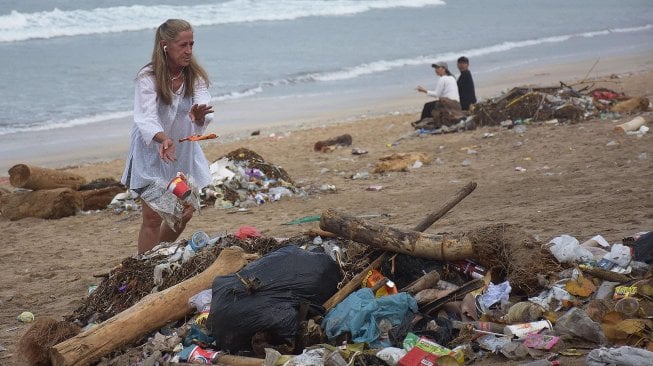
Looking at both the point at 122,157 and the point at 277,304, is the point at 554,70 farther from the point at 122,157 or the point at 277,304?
the point at 277,304

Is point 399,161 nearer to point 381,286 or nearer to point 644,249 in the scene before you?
point 644,249

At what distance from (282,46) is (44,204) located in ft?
A: 61.5

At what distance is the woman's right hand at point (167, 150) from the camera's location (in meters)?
5.09

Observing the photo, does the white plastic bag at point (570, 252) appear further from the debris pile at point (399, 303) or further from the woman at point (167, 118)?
the woman at point (167, 118)

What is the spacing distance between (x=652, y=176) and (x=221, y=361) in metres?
5.19

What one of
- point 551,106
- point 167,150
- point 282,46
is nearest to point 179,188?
point 167,150

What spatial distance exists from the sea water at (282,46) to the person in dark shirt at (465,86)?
11.6ft

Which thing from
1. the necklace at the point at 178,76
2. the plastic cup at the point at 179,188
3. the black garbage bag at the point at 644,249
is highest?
the necklace at the point at 178,76

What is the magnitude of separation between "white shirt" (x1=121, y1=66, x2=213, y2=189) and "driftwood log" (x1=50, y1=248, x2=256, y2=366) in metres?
0.78

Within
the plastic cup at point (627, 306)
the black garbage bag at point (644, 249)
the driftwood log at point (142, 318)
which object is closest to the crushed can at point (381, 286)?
the driftwood log at point (142, 318)

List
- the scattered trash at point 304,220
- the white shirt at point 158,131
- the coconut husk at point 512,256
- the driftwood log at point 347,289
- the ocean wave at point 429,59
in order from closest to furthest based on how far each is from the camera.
Result: 1. the driftwood log at point 347,289
2. the coconut husk at point 512,256
3. the white shirt at point 158,131
4. the scattered trash at point 304,220
5. the ocean wave at point 429,59

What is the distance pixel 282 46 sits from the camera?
27.3 m

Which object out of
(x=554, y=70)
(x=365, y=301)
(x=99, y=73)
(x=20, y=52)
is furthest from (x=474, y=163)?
(x=20, y=52)

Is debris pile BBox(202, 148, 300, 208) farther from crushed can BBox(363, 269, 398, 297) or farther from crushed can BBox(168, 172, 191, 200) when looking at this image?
crushed can BBox(363, 269, 398, 297)
